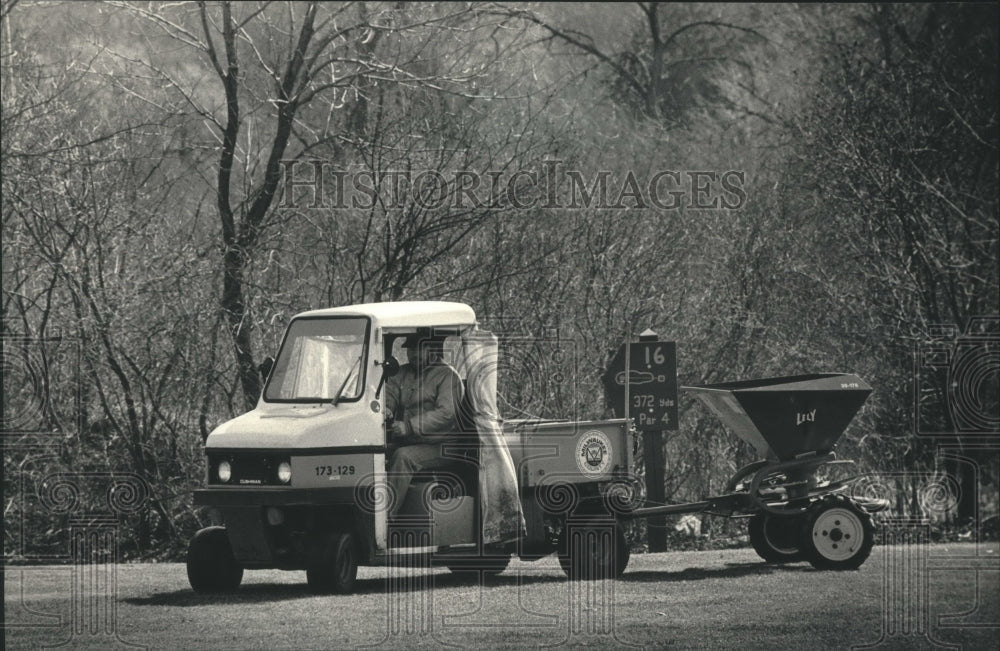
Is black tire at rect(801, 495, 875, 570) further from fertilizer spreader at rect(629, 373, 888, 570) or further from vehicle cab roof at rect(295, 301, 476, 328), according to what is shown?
vehicle cab roof at rect(295, 301, 476, 328)

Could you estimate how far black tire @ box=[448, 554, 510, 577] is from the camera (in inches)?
533

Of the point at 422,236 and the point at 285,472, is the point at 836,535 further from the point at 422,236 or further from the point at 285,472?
the point at 422,236

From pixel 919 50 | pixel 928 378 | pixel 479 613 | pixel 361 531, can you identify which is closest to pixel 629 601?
pixel 479 613

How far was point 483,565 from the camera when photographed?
13.9m

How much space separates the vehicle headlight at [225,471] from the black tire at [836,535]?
225 inches

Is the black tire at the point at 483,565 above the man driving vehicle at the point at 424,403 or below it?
below

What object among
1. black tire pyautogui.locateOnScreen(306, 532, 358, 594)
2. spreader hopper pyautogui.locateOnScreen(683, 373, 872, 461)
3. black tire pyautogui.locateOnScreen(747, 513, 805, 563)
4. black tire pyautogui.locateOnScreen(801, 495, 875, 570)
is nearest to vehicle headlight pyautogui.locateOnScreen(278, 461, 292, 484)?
black tire pyautogui.locateOnScreen(306, 532, 358, 594)

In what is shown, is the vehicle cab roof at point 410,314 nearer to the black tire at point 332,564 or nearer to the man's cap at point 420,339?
the man's cap at point 420,339

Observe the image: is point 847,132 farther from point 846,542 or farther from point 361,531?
point 361,531

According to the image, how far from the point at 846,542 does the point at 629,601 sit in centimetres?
319

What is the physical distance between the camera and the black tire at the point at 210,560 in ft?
41.4

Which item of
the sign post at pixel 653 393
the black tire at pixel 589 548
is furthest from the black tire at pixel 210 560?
the sign post at pixel 653 393

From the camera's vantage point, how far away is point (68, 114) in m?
19.8

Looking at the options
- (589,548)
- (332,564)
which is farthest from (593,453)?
(332,564)
